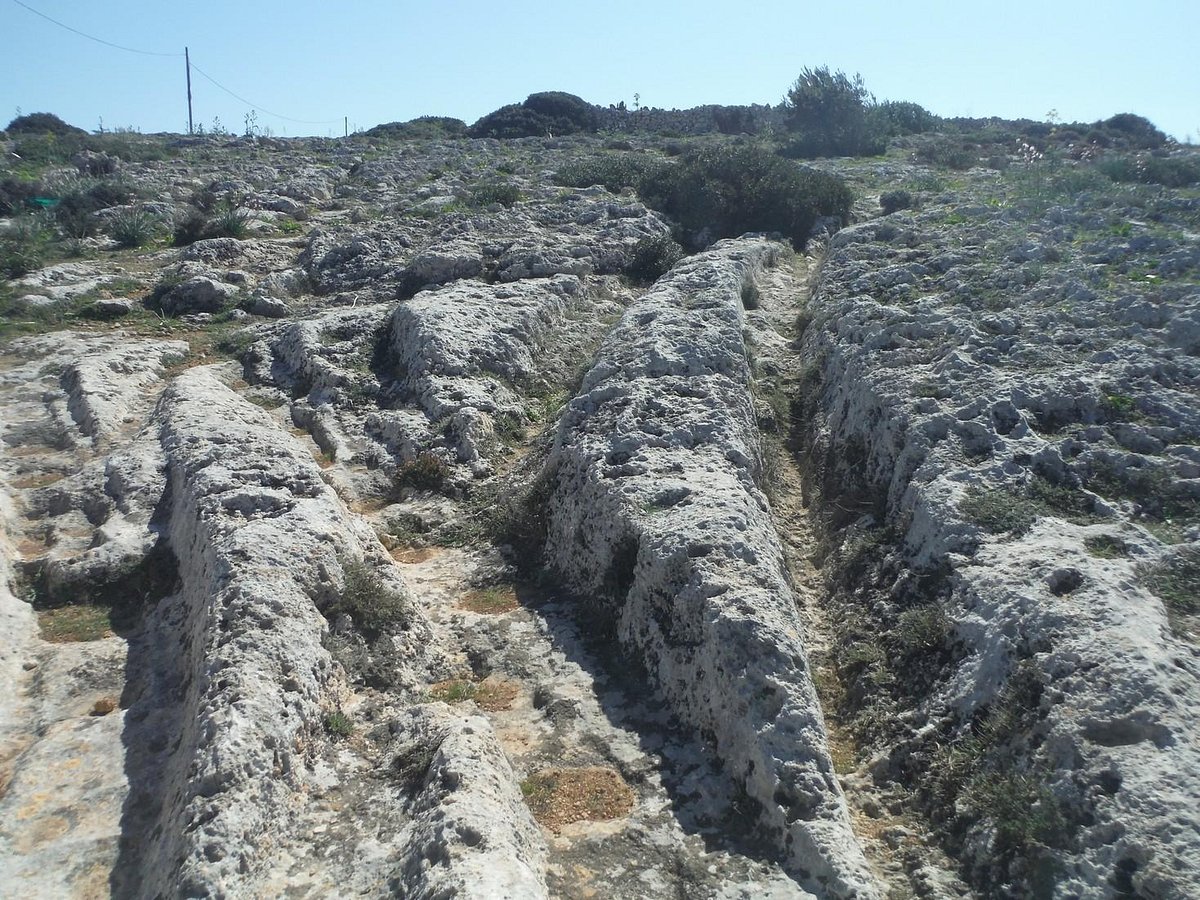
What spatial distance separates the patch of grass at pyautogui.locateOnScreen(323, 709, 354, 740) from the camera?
20.2 feet

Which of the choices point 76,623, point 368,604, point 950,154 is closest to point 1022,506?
point 368,604

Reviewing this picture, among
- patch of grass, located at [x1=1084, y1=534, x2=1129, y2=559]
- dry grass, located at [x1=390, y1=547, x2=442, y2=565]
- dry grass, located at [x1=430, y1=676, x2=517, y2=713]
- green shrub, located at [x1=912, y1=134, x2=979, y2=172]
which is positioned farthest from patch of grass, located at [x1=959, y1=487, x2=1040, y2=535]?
green shrub, located at [x1=912, y1=134, x2=979, y2=172]

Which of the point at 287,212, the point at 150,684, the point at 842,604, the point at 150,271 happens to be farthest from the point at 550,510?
the point at 287,212

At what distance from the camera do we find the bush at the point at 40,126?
41.4 m

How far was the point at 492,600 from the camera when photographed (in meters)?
8.46

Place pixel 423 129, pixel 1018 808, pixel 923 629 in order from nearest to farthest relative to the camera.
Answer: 1. pixel 1018 808
2. pixel 923 629
3. pixel 423 129

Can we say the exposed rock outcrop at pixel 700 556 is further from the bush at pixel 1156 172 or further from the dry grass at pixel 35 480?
the bush at pixel 1156 172

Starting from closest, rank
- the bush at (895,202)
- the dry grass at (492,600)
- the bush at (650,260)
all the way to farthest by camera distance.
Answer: the dry grass at (492,600), the bush at (650,260), the bush at (895,202)

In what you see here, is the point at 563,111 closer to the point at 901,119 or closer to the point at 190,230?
the point at 901,119

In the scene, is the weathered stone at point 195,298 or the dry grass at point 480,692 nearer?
the dry grass at point 480,692

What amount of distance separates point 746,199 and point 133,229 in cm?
1466

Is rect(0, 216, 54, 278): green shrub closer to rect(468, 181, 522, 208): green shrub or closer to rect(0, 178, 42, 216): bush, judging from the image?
rect(0, 178, 42, 216): bush

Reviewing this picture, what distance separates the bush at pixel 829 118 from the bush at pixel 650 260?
70.7ft

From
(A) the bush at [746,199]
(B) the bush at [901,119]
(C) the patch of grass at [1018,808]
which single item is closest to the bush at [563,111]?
(B) the bush at [901,119]
